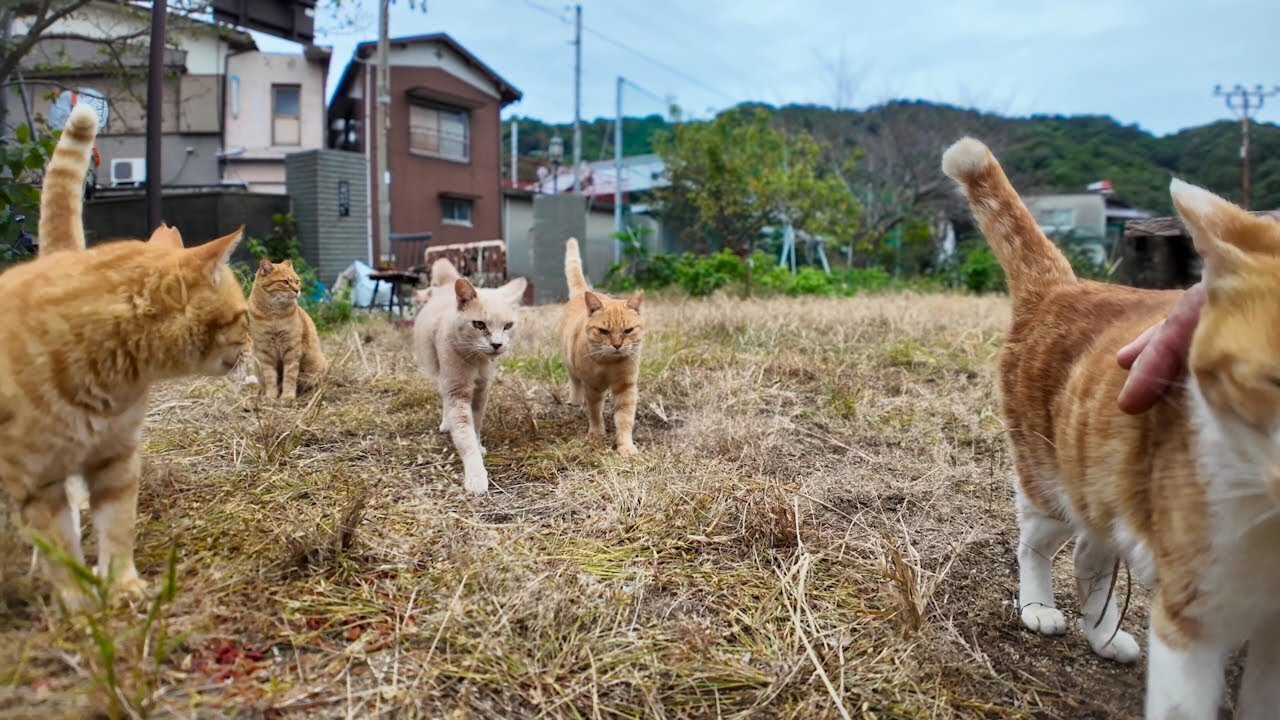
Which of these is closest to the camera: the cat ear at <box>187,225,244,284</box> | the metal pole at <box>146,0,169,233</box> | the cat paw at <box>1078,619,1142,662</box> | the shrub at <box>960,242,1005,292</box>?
the cat ear at <box>187,225,244,284</box>

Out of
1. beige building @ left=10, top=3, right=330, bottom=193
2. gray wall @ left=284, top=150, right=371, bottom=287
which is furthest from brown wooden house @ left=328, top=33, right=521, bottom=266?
gray wall @ left=284, top=150, right=371, bottom=287

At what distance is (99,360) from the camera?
4.96 ft

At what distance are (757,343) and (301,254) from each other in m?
7.90

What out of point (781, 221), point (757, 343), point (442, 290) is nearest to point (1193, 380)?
point (442, 290)

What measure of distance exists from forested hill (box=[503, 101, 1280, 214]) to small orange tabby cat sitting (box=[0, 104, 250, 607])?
17.2 m

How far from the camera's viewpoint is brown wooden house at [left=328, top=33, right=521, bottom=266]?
1620cm

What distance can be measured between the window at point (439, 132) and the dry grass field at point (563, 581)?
14531 millimetres

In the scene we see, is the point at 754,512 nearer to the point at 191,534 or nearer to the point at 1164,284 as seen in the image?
the point at 191,534

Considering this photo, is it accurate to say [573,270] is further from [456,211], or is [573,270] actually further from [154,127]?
[456,211]

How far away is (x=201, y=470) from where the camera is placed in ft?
8.37

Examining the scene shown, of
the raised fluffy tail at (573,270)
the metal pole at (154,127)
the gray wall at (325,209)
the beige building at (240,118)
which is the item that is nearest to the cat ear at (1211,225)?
the raised fluffy tail at (573,270)

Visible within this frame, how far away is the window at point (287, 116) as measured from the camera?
50.7ft

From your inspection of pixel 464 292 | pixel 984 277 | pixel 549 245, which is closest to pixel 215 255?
pixel 464 292

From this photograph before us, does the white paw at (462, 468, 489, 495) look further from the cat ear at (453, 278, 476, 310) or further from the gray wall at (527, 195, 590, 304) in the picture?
the gray wall at (527, 195, 590, 304)
